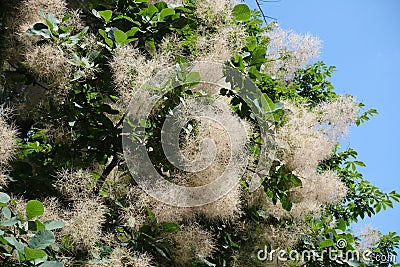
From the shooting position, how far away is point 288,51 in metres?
2.29

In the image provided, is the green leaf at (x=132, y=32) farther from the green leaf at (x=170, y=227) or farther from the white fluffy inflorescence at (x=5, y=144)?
the green leaf at (x=170, y=227)

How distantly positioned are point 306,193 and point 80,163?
2.84 feet

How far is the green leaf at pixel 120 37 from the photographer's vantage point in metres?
1.74

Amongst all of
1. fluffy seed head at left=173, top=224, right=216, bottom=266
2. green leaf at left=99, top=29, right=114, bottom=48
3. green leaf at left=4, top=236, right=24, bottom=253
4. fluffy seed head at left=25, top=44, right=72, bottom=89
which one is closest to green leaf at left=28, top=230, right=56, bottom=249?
green leaf at left=4, top=236, right=24, bottom=253

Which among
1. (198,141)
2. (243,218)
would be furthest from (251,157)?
(243,218)

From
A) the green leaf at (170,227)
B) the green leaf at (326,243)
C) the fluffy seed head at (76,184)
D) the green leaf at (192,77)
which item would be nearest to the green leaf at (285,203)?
the green leaf at (326,243)

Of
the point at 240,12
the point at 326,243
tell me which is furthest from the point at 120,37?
the point at 326,243

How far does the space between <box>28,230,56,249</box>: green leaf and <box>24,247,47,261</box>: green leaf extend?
2.4 inches

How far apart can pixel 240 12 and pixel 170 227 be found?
2.89 ft

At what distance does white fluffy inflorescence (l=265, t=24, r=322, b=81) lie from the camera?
7.54ft

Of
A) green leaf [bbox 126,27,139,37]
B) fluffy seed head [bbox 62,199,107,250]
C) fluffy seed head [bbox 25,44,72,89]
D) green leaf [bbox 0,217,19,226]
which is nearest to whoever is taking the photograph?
green leaf [bbox 0,217,19,226]

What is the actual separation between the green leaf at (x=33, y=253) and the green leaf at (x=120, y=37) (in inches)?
31.6

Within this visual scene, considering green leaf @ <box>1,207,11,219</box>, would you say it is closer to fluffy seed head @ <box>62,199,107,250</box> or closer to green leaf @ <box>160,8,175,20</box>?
fluffy seed head @ <box>62,199,107,250</box>

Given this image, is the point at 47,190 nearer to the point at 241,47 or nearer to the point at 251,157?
the point at 251,157
